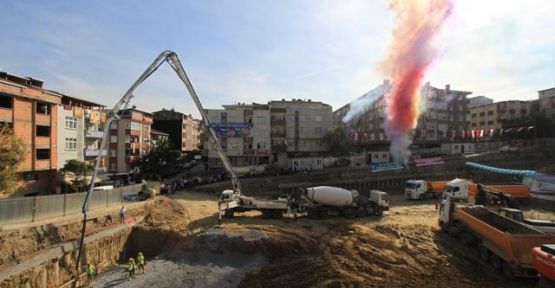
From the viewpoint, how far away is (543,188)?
48.1 meters

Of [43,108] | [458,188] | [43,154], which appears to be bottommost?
[458,188]

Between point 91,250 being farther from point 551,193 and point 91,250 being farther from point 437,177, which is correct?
point 437,177

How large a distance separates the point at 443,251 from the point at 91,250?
26004mm

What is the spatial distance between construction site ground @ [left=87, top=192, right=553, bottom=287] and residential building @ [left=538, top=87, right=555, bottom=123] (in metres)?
82.2

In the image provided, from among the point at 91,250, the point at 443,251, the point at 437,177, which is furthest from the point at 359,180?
the point at 91,250

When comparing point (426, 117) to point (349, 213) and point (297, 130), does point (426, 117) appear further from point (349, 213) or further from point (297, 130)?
point (349, 213)

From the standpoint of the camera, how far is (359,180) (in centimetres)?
6419

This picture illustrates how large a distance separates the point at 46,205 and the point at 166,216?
10011mm

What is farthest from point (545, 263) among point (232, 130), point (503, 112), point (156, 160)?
point (503, 112)

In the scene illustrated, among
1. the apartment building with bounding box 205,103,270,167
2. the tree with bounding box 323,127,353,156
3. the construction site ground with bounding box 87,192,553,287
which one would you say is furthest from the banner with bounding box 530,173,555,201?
the apartment building with bounding box 205,103,270,167

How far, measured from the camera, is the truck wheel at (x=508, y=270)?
22125 millimetres

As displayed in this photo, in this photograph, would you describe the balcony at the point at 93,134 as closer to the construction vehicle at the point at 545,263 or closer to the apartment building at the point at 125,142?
the apartment building at the point at 125,142

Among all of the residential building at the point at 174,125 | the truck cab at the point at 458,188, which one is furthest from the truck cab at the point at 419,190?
the residential building at the point at 174,125

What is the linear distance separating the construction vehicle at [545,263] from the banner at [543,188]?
34.0 meters
